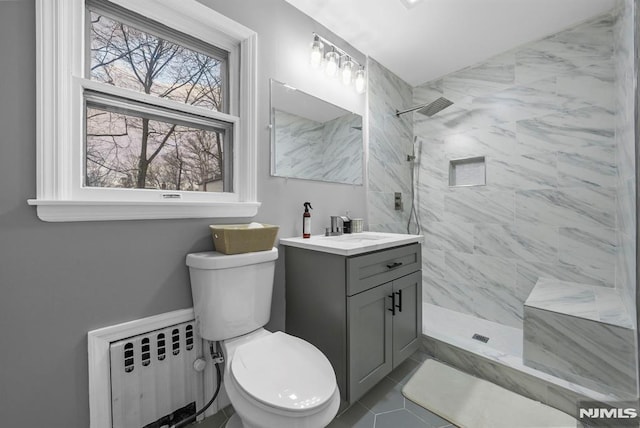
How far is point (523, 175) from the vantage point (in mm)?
2092

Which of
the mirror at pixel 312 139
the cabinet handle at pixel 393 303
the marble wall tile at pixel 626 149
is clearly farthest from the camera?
the mirror at pixel 312 139

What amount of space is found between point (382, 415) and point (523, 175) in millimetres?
2047

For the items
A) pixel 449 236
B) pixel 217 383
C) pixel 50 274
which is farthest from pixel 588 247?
pixel 50 274

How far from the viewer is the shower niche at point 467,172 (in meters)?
2.34

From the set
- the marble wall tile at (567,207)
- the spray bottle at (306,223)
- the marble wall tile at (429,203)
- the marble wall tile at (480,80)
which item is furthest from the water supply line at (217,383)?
the marble wall tile at (480,80)

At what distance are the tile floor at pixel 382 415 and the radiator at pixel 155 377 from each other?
172 millimetres

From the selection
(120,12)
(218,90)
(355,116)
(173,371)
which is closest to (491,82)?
(355,116)

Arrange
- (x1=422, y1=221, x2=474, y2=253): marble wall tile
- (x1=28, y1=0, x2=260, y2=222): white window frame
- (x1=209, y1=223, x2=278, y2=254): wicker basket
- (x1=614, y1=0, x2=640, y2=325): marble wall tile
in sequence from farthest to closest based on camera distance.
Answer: (x1=422, y1=221, x2=474, y2=253): marble wall tile → (x1=614, y1=0, x2=640, y2=325): marble wall tile → (x1=209, y1=223, x2=278, y2=254): wicker basket → (x1=28, y1=0, x2=260, y2=222): white window frame

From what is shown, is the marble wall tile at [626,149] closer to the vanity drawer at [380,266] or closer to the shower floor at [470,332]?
the shower floor at [470,332]

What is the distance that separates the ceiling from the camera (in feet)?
5.55

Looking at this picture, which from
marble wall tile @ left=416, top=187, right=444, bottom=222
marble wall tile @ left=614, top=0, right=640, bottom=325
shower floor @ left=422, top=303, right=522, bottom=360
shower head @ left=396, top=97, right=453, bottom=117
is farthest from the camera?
marble wall tile @ left=416, top=187, right=444, bottom=222

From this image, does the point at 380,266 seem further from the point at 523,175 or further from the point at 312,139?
the point at 523,175

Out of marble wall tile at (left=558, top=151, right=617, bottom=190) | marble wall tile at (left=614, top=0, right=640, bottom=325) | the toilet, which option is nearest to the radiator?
the toilet

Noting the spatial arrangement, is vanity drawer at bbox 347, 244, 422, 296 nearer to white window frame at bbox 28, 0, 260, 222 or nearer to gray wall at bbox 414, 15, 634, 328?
white window frame at bbox 28, 0, 260, 222
